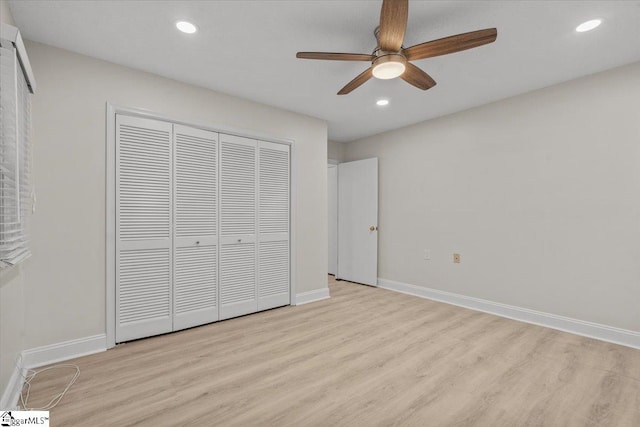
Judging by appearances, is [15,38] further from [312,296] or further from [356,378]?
[312,296]

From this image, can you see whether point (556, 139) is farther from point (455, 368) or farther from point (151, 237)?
point (151, 237)

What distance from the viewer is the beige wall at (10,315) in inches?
67.5

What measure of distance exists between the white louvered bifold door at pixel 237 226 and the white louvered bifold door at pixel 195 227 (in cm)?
A: 9

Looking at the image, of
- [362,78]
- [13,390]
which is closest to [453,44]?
[362,78]

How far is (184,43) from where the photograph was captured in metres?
2.36

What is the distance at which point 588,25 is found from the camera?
6.98 feet

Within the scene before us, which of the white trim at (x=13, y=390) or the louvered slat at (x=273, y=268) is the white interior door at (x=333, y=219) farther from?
the white trim at (x=13, y=390)

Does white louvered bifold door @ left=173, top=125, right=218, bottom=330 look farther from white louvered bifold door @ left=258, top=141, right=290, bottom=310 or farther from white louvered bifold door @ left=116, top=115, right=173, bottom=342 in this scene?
white louvered bifold door @ left=258, top=141, right=290, bottom=310

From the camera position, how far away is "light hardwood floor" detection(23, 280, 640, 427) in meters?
1.74

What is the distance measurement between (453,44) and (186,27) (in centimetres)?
185

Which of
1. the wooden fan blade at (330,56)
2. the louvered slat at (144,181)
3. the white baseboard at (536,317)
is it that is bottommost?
the white baseboard at (536,317)

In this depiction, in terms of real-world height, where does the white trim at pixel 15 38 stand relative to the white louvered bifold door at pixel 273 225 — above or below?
above

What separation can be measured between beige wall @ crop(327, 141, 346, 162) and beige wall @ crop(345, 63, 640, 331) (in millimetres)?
1286

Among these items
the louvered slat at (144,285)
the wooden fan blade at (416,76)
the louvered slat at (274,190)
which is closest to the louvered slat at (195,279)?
the louvered slat at (144,285)
